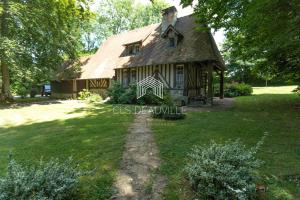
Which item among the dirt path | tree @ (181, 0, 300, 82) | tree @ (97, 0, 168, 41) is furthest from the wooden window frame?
tree @ (97, 0, 168, 41)

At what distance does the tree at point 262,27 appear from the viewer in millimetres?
6176

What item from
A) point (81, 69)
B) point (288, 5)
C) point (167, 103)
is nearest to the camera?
point (288, 5)

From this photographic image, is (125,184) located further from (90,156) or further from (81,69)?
(81,69)

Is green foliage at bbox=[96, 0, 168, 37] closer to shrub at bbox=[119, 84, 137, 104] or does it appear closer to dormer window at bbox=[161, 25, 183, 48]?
dormer window at bbox=[161, 25, 183, 48]

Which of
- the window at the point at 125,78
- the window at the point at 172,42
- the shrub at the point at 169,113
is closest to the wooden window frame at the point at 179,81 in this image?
the window at the point at 172,42

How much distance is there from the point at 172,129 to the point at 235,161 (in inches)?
156

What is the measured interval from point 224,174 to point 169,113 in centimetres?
616

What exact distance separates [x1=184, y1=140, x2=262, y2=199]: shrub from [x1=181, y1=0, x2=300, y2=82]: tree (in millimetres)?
3648

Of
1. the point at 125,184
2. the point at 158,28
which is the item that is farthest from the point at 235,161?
the point at 158,28

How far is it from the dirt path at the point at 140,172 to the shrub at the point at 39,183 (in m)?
0.87

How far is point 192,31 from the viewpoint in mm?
17141

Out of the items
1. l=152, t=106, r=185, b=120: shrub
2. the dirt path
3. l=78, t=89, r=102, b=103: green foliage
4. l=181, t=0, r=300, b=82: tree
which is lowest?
the dirt path

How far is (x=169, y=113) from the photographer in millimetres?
10109

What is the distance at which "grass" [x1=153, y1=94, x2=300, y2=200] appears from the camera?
14.4 feet
